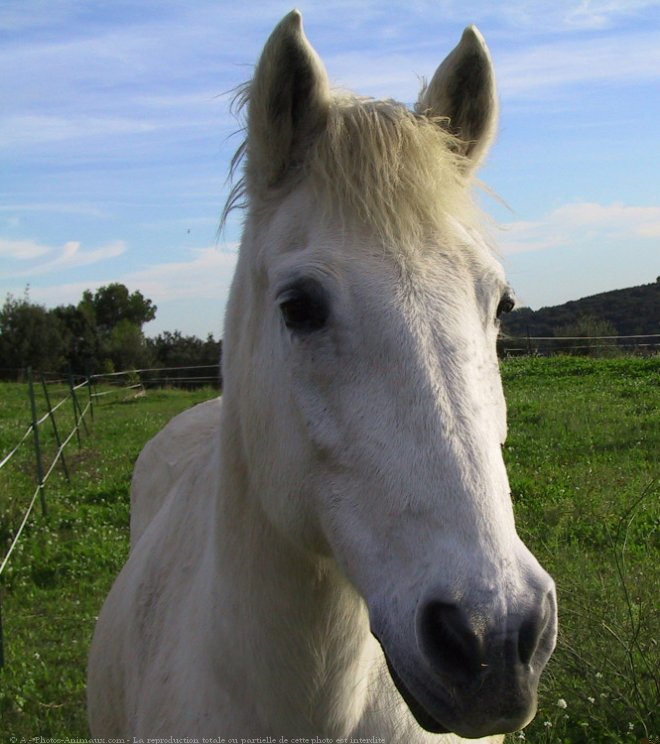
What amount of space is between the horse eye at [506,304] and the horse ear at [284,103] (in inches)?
29.9

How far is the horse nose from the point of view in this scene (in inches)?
59.1

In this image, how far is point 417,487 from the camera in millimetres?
1700

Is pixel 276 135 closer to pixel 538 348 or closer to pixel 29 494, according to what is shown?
pixel 29 494

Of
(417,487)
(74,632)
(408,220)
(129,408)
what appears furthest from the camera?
(129,408)

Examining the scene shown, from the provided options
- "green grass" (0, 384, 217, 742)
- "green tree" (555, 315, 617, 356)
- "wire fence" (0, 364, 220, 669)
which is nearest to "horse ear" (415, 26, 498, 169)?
"green grass" (0, 384, 217, 742)

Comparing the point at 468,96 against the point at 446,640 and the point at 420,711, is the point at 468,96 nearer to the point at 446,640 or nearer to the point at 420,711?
the point at 446,640

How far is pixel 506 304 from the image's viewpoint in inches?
91.7

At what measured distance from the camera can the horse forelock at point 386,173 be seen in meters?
2.08

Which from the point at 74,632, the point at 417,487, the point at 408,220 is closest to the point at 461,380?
the point at 417,487

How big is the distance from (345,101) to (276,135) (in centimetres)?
24

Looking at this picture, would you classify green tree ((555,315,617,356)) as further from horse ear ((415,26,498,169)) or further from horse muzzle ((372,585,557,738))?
horse muzzle ((372,585,557,738))

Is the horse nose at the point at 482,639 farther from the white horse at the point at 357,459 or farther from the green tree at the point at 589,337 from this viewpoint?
the green tree at the point at 589,337

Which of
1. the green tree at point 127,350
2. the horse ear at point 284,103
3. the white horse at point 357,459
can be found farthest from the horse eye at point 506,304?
the green tree at point 127,350

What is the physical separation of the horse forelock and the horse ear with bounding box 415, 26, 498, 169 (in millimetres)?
129
